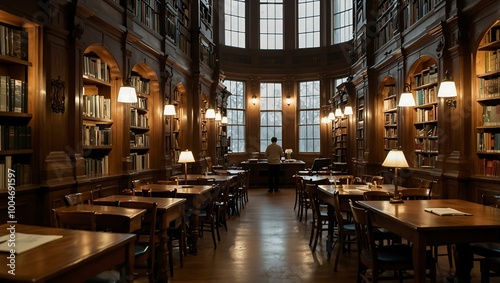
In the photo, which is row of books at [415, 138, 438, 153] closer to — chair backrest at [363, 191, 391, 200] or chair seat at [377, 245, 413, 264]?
chair backrest at [363, 191, 391, 200]

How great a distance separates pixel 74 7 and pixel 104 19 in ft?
2.26

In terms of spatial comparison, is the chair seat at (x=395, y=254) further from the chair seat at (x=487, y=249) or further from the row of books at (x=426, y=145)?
the row of books at (x=426, y=145)

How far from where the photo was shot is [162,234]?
12.3ft

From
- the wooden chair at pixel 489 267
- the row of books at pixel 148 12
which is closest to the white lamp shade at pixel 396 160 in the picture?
the wooden chair at pixel 489 267

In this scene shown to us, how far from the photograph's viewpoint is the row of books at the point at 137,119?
6.86m

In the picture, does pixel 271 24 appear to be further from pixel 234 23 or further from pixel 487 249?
pixel 487 249

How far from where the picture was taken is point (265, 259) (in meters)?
4.80

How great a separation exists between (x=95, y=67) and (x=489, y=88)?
17.5ft

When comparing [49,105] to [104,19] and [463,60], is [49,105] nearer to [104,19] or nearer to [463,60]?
[104,19]

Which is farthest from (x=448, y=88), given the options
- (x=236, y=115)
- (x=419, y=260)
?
(x=236, y=115)

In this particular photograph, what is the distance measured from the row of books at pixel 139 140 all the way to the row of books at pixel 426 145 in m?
4.97

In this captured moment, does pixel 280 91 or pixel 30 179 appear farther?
pixel 280 91

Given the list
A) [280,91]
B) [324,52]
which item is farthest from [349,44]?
[280,91]

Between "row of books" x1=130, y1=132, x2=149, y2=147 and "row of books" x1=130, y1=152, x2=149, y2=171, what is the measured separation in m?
0.18
